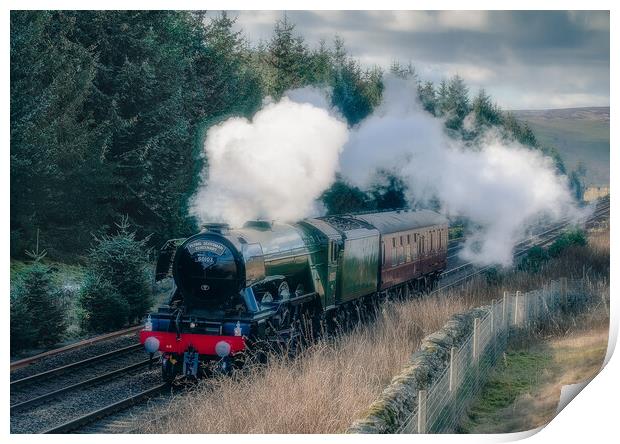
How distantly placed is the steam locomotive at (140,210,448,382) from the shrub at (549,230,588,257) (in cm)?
270

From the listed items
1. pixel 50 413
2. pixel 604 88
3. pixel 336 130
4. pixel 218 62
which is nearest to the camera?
pixel 50 413

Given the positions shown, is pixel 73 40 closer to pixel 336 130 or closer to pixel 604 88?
pixel 336 130

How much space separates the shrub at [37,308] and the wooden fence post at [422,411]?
417 centimetres

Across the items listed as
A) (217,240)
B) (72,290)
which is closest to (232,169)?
(217,240)

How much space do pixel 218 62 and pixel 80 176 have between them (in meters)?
2.33

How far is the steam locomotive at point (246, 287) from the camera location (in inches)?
355

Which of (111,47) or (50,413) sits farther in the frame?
(111,47)

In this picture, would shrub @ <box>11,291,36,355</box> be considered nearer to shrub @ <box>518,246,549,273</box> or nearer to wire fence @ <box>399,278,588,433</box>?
wire fence @ <box>399,278,588,433</box>

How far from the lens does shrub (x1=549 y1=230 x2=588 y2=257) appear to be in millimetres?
10352

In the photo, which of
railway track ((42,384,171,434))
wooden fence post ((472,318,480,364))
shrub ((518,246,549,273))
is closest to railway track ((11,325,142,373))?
railway track ((42,384,171,434))

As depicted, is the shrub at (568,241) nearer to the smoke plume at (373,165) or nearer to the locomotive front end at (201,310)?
the smoke plume at (373,165)

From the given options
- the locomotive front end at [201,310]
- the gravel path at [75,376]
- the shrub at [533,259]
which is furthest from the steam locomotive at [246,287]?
the shrub at [533,259]

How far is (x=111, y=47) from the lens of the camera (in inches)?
370

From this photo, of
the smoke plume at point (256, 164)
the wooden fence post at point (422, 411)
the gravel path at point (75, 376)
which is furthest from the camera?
the smoke plume at point (256, 164)
